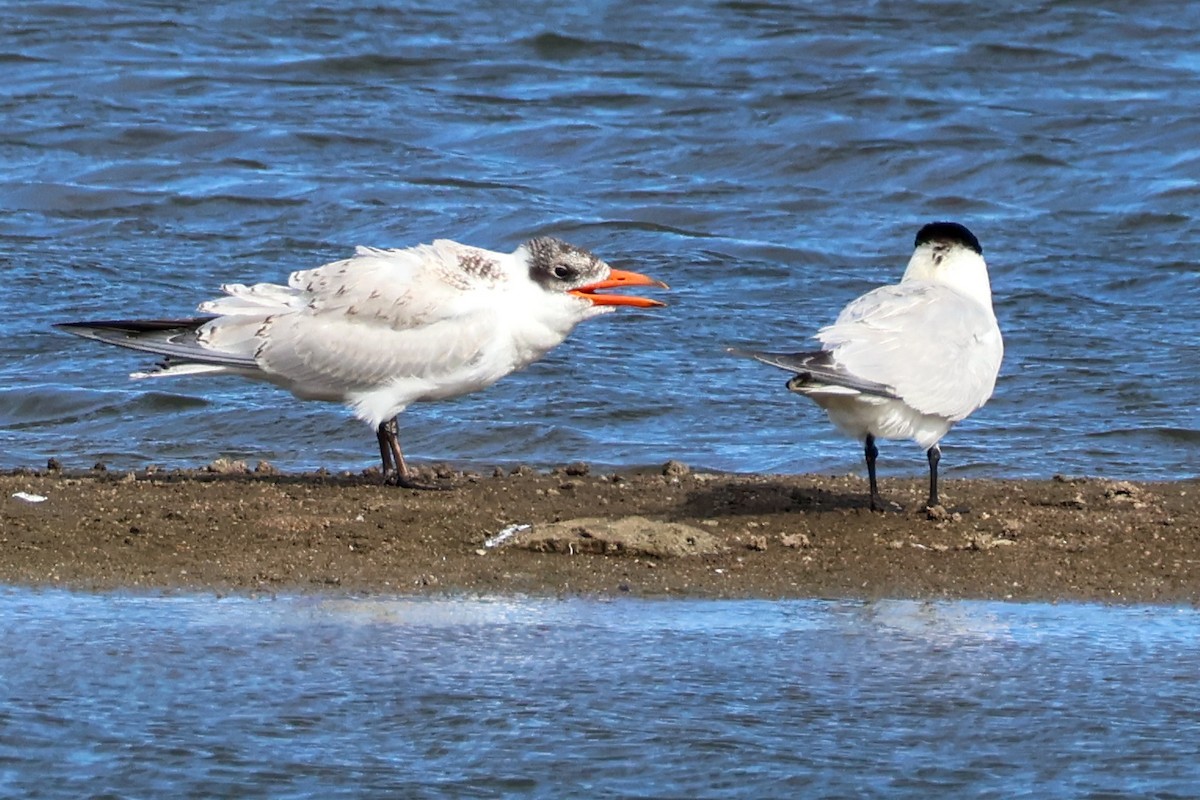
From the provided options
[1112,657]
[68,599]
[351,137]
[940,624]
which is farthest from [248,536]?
[351,137]

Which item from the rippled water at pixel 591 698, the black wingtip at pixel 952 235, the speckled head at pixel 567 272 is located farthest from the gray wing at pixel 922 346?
the rippled water at pixel 591 698

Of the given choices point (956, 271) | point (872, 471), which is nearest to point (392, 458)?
point (872, 471)

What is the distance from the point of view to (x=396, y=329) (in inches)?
281

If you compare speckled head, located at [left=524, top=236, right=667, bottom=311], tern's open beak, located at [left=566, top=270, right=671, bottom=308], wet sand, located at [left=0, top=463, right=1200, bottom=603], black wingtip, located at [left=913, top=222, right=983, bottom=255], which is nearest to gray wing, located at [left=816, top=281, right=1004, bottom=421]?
black wingtip, located at [left=913, top=222, right=983, bottom=255]

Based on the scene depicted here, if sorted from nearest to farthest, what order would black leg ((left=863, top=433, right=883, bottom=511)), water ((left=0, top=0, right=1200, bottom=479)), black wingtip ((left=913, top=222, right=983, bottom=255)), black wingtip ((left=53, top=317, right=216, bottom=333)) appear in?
black leg ((left=863, top=433, right=883, bottom=511)) < black wingtip ((left=913, top=222, right=983, bottom=255)) < black wingtip ((left=53, top=317, right=216, bottom=333)) < water ((left=0, top=0, right=1200, bottom=479))

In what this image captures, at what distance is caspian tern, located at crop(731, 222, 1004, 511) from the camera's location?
624 cm

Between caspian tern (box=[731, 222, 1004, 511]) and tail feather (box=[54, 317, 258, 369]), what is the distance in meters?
2.16

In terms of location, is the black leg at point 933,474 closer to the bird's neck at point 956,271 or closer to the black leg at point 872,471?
the black leg at point 872,471

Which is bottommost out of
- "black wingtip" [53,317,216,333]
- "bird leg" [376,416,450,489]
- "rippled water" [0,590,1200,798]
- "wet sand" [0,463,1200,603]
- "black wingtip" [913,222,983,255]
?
"bird leg" [376,416,450,489]

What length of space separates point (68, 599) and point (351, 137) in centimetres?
913

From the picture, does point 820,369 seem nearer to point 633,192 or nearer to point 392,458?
point 392,458

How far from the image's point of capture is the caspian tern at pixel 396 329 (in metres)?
7.11

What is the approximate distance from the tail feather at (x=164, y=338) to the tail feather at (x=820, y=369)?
6.93 feet

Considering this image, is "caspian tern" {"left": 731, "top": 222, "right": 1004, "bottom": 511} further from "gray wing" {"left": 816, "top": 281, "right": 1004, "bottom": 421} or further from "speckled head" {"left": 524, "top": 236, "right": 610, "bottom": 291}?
"speckled head" {"left": 524, "top": 236, "right": 610, "bottom": 291}
